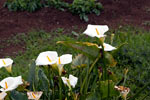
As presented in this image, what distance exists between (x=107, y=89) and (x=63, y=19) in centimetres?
310

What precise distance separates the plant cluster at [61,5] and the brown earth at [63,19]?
0.08 meters

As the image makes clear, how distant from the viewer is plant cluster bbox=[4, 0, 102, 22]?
4.46m

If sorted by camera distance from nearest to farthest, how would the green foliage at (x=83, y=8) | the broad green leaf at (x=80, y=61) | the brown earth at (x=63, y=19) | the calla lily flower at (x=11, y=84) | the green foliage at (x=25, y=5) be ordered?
the calla lily flower at (x=11, y=84)
the broad green leaf at (x=80, y=61)
the brown earth at (x=63, y=19)
the green foliage at (x=83, y=8)
the green foliage at (x=25, y=5)

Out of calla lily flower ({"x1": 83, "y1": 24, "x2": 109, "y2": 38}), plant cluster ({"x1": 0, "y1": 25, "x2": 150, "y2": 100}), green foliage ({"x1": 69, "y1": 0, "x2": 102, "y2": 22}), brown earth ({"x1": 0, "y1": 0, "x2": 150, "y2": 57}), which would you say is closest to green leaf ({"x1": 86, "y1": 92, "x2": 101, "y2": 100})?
plant cluster ({"x1": 0, "y1": 25, "x2": 150, "y2": 100})

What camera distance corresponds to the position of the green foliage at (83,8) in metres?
4.44

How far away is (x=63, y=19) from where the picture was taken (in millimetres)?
4457

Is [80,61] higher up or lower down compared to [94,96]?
higher up

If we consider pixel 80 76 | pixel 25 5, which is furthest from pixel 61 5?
pixel 80 76

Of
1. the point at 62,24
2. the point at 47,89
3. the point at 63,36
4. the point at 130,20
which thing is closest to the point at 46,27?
the point at 62,24

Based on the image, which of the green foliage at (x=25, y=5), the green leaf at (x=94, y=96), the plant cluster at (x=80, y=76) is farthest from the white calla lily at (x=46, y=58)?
the green foliage at (x=25, y=5)

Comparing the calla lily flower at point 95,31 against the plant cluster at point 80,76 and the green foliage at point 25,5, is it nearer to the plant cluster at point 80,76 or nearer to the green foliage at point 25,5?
the plant cluster at point 80,76

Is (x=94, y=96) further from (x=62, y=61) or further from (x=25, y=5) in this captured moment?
(x=25, y=5)

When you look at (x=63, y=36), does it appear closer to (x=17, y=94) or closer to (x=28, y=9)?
(x=28, y=9)

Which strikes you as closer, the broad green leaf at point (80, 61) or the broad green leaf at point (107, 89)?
the broad green leaf at point (107, 89)
